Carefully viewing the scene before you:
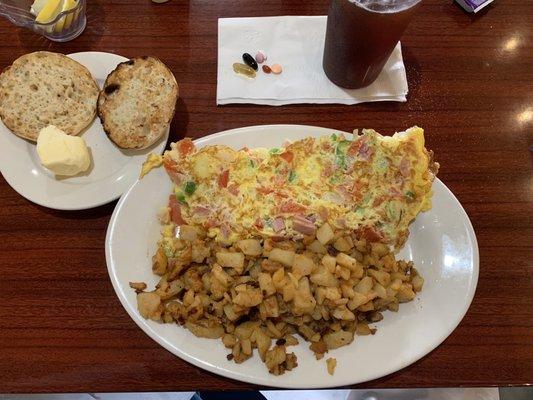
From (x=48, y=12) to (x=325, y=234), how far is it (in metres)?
1.27

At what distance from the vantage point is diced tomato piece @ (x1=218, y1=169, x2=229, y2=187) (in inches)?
55.9

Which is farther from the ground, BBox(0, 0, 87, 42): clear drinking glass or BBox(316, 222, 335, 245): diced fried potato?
BBox(0, 0, 87, 42): clear drinking glass

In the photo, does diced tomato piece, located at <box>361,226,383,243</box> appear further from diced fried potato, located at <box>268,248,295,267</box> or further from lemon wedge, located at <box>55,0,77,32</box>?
lemon wedge, located at <box>55,0,77,32</box>

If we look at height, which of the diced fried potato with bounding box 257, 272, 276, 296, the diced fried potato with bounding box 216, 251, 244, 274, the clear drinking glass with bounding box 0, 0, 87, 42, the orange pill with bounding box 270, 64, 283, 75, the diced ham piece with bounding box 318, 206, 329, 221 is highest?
the clear drinking glass with bounding box 0, 0, 87, 42

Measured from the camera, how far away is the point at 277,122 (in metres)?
1.74

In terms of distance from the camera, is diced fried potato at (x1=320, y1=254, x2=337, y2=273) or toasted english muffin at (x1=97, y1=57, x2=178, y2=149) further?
toasted english muffin at (x1=97, y1=57, x2=178, y2=149)

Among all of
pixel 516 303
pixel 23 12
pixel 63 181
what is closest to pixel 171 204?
pixel 63 181

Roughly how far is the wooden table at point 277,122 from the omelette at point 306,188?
0.30 meters

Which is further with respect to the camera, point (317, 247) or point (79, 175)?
point (79, 175)

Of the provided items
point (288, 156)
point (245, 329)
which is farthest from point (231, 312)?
point (288, 156)

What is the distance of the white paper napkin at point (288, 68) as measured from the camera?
1750mm

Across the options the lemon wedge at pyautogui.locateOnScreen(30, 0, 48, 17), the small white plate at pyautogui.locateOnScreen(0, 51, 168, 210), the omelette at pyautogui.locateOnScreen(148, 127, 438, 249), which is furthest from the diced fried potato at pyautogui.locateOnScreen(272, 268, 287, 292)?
the lemon wedge at pyautogui.locateOnScreen(30, 0, 48, 17)

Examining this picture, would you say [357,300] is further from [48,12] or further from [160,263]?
[48,12]

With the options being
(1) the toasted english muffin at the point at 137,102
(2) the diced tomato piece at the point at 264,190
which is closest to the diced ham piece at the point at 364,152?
(2) the diced tomato piece at the point at 264,190
